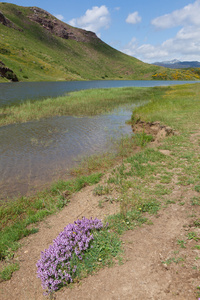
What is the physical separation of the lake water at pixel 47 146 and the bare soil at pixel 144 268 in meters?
4.07

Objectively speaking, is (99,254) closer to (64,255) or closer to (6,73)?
(64,255)

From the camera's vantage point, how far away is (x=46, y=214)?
6594mm

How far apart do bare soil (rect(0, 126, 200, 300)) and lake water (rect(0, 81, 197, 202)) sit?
407 centimetres

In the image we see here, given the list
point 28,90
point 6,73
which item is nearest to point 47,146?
point 28,90

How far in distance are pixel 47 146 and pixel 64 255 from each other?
1068 cm

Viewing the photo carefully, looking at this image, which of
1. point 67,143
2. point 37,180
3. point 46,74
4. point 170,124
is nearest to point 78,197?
point 37,180

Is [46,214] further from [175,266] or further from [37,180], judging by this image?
[175,266]

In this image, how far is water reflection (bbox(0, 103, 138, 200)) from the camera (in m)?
9.45

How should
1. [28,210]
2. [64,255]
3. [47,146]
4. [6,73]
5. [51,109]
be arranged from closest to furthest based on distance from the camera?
[64,255] → [28,210] → [47,146] → [51,109] → [6,73]

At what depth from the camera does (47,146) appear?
14008 mm

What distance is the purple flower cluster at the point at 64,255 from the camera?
3.80 metres

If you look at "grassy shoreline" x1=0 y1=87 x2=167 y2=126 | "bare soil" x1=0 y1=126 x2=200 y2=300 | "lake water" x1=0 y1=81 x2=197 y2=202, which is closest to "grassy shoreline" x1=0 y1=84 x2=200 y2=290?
"bare soil" x1=0 y1=126 x2=200 y2=300

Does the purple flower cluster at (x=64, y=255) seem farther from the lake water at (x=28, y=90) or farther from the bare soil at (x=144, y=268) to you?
the lake water at (x=28, y=90)

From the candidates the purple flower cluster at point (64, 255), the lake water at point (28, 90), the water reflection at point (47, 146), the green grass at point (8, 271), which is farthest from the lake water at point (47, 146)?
the lake water at point (28, 90)
